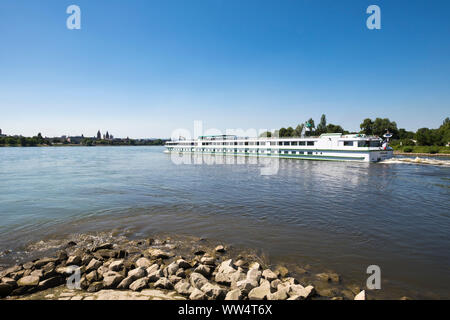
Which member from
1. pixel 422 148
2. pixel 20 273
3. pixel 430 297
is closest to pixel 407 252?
pixel 430 297

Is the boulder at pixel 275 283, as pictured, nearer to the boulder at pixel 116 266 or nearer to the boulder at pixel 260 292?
the boulder at pixel 260 292

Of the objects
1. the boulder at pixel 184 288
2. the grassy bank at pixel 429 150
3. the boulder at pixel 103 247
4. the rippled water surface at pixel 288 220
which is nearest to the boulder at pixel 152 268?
the boulder at pixel 184 288

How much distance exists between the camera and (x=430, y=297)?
23.7ft

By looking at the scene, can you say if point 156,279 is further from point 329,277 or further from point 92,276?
point 329,277

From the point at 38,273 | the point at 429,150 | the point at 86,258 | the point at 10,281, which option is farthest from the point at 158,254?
the point at 429,150

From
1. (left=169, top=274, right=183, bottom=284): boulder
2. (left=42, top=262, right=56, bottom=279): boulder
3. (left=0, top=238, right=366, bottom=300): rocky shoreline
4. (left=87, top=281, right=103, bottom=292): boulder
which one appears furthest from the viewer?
(left=42, top=262, right=56, bottom=279): boulder

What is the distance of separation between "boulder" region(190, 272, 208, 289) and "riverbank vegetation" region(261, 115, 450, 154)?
7293cm

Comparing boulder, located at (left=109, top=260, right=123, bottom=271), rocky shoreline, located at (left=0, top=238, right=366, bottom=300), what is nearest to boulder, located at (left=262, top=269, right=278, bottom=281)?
rocky shoreline, located at (left=0, top=238, right=366, bottom=300)

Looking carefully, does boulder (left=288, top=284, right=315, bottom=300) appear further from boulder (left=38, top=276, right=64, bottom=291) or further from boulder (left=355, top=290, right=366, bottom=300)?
boulder (left=38, top=276, right=64, bottom=291)

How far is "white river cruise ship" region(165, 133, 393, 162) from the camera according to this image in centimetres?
4966

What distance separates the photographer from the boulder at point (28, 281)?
24.0 feet
